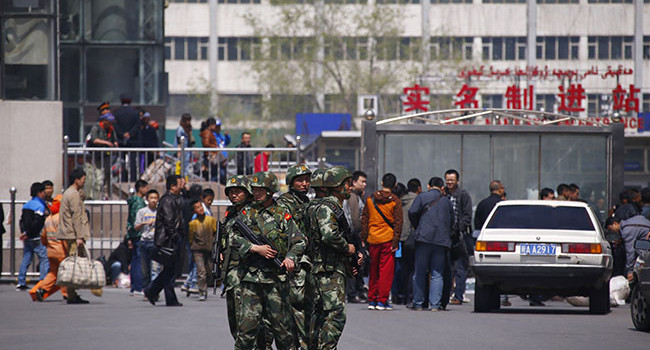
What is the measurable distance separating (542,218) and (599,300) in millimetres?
1284

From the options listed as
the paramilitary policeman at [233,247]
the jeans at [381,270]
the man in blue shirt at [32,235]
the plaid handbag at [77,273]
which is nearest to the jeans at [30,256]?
the man in blue shirt at [32,235]

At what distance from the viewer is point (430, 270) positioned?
17.1 meters

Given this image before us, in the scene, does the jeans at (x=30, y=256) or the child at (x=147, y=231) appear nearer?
the child at (x=147, y=231)

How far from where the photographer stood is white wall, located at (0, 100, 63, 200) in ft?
75.3

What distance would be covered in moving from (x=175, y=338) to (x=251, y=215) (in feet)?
9.58

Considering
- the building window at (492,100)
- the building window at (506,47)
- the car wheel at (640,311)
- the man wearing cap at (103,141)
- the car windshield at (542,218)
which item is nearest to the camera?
the car wheel at (640,311)

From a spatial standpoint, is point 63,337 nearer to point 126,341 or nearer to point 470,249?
point 126,341

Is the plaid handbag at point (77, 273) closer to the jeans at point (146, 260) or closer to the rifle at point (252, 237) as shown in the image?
the jeans at point (146, 260)

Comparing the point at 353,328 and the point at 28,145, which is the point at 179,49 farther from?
the point at 353,328

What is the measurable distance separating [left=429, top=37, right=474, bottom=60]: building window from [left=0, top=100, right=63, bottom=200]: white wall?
3981cm

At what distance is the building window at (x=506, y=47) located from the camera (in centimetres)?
7188

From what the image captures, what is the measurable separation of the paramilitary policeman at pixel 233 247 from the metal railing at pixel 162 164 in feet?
35.8

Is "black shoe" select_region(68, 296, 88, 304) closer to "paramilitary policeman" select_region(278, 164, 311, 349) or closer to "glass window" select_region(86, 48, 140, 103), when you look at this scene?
"paramilitary policeman" select_region(278, 164, 311, 349)

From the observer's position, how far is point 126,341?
40.6ft
